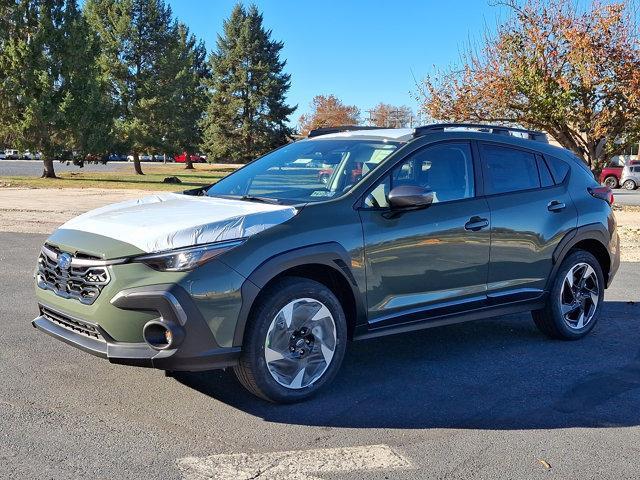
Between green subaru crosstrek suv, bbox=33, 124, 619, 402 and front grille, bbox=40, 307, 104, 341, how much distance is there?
0.01 m

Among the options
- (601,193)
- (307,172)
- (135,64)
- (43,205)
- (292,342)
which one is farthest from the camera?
(135,64)

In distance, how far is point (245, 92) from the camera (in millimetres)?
59312

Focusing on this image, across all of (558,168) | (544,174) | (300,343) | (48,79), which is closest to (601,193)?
(558,168)

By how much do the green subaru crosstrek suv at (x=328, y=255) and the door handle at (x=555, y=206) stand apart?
0.02m

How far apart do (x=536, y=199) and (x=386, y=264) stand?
1.79 meters

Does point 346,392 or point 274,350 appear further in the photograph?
point 346,392

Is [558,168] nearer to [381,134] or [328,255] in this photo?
[381,134]

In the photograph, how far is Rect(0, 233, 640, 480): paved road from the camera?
11.5 feet

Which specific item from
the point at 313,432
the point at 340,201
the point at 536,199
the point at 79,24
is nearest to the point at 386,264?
the point at 340,201

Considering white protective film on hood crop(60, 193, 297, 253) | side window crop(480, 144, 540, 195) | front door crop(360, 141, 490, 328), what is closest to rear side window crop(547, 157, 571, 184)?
side window crop(480, 144, 540, 195)

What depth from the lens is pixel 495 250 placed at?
207 inches

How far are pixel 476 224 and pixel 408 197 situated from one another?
861mm

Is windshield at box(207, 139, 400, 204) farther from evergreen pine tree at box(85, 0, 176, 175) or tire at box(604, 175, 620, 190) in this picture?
evergreen pine tree at box(85, 0, 176, 175)

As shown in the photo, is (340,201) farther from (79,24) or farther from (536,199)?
(79,24)
